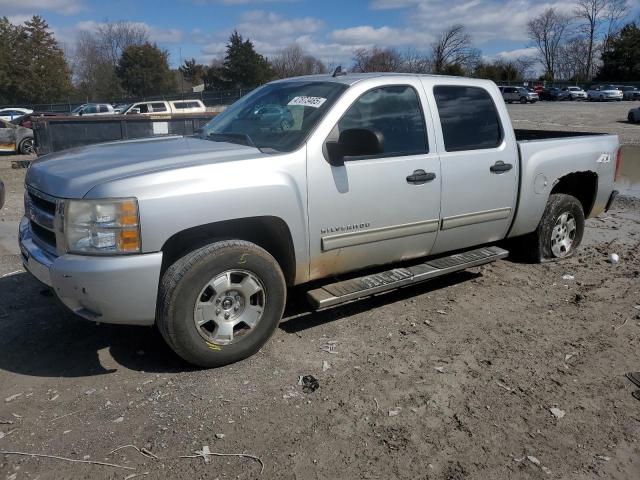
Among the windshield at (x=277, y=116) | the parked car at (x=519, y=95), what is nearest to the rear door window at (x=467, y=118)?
the windshield at (x=277, y=116)

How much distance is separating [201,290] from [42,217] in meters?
1.14

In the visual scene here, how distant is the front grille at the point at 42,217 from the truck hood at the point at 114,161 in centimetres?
7

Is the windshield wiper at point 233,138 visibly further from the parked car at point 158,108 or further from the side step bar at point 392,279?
the parked car at point 158,108

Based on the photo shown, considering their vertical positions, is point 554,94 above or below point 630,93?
above

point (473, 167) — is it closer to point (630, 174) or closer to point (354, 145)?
point (354, 145)

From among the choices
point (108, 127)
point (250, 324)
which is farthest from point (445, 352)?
point (108, 127)

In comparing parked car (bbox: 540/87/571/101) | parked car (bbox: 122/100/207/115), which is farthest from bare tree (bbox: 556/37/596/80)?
parked car (bbox: 122/100/207/115)

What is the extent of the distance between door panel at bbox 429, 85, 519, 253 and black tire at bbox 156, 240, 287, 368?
168 centimetres

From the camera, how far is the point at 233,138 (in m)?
4.23

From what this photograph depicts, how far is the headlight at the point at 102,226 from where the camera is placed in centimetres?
308

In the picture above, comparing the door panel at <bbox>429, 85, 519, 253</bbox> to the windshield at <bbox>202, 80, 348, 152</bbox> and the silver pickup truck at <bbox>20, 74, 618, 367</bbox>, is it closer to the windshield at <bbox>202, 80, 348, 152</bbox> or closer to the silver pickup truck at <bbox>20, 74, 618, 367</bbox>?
the silver pickup truck at <bbox>20, 74, 618, 367</bbox>

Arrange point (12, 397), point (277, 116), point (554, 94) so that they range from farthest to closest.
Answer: point (554, 94) < point (277, 116) < point (12, 397)

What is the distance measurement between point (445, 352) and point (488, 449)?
1.13m

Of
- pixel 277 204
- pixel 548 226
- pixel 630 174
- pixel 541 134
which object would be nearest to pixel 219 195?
pixel 277 204
